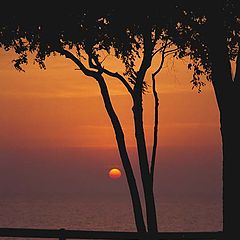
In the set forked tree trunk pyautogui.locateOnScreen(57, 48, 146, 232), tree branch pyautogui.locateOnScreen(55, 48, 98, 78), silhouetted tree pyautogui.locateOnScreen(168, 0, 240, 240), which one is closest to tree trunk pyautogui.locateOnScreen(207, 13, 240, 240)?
silhouetted tree pyautogui.locateOnScreen(168, 0, 240, 240)

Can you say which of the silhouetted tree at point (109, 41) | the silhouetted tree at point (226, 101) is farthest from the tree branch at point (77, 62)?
the silhouetted tree at point (226, 101)

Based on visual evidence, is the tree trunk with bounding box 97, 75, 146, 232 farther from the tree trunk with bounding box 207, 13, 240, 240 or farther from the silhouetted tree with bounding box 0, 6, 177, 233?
the tree trunk with bounding box 207, 13, 240, 240

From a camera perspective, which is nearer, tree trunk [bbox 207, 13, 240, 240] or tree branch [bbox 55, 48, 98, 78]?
tree trunk [bbox 207, 13, 240, 240]

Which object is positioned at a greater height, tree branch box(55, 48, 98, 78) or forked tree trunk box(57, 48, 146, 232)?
tree branch box(55, 48, 98, 78)

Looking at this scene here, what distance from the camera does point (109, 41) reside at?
23500 millimetres

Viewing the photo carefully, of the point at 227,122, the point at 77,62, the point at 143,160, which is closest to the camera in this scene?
the point at 227,122

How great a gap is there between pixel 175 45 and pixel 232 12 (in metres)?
4.12

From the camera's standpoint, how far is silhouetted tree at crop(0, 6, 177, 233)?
69.6 ft

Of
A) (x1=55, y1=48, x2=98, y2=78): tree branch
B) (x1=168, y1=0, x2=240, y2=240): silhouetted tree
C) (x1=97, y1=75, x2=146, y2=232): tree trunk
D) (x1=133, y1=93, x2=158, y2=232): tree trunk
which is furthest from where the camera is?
(x1=55, y1=48, x2=98, y2=78): tree branch

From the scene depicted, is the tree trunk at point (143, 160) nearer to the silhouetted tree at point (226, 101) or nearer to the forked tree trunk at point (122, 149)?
the forked tree trunk at point (122, 149)

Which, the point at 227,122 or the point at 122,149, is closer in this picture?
the point at 227,122

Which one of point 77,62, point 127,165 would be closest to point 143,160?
point 127,165

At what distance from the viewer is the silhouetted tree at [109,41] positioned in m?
21.2

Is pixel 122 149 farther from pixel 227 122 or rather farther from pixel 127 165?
pixel 227 122
